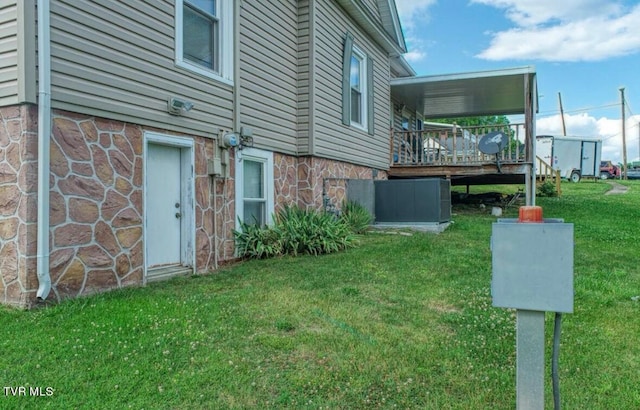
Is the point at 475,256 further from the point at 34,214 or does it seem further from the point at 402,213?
the point at 34,214

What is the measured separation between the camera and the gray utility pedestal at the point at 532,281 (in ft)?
5.32

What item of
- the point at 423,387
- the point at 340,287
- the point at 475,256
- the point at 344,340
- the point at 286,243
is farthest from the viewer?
the point at 286,243

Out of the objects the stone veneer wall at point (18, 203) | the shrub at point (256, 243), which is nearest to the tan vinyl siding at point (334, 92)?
the shrub at point (256, 243)

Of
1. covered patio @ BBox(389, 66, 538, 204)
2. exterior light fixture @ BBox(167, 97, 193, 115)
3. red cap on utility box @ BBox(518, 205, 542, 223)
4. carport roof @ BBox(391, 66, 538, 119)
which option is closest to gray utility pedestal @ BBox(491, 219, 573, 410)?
red cap on utility box @ BBox(518, 205, 542, 223)

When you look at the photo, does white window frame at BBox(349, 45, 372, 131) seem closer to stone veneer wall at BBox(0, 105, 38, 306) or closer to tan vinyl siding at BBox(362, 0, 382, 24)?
tan vinyl siding at BBox(362, 0, 382, 24)

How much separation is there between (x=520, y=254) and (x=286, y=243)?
551 centimetres

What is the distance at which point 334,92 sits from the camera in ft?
30.3

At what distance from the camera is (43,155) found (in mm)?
4027

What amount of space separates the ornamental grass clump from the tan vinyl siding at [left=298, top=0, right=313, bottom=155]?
163 cm

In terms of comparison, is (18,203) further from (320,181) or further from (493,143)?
(493,143)

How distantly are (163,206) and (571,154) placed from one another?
1053 inches

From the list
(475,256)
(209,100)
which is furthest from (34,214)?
(475,256)

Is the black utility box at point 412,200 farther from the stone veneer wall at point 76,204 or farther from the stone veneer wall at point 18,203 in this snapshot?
the stone veneer wall at point 18,203

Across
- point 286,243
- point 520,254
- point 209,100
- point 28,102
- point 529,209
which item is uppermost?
point 209,100
